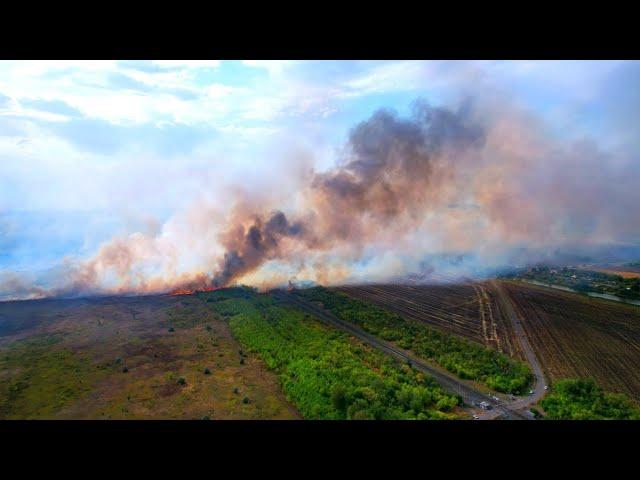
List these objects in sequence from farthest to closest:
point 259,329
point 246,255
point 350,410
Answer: point 246,255 < point 259,329 < point 350,410

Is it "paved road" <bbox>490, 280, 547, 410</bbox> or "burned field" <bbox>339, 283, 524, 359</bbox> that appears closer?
"paved road" <bbox>490, 280, 547, 410</bbox>

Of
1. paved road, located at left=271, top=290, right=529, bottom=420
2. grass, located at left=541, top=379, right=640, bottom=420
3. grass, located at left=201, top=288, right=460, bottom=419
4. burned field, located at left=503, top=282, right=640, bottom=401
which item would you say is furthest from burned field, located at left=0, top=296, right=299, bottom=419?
burned field, located at left=503, top=282, right=640, bottom=401

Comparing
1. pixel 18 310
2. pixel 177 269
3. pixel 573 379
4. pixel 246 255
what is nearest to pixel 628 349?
pixel 573 379

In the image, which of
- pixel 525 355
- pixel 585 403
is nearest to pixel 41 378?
pixel 585 403

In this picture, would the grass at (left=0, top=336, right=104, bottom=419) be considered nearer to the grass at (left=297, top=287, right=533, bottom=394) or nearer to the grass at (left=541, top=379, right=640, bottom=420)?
the grass at (left=297, top=287, right=533, bottom=394)

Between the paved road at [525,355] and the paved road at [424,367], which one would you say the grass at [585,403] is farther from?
the paved road at [424,367]

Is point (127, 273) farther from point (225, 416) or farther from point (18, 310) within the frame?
point (225, 416)

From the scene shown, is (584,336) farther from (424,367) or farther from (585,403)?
(424,367)
